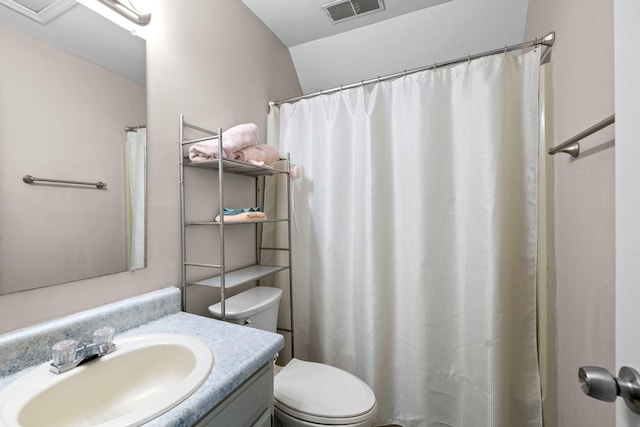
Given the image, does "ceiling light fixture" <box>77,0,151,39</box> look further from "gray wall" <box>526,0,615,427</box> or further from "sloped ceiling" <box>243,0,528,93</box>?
"gray wall" <box>526,0,615,427</box>

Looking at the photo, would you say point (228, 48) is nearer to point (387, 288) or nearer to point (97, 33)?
point (97, 33)

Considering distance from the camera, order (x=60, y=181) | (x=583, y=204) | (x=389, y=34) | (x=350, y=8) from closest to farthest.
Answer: (x=60, y=181) → (x=583, y=204) → (x=350, y=8) → (x=389, y=34)

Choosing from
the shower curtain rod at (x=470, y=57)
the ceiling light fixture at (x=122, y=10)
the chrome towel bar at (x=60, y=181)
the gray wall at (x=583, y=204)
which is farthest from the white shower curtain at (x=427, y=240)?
the chrome towel bar at (x=60, y=181)

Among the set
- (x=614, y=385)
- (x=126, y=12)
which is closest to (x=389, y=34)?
(x=126, y=12)

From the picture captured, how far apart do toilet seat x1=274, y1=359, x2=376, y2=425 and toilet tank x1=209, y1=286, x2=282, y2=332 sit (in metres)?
0.27

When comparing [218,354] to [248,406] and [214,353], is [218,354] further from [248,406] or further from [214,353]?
[248,406]

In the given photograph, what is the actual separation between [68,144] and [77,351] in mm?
622

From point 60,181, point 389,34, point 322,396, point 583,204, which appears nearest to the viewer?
point 60,181

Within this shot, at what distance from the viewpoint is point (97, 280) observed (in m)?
0.95

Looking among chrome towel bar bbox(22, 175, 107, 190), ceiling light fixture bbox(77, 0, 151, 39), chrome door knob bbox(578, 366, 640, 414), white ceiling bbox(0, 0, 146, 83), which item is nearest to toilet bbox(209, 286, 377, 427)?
chrome towel bar bbox(22, 175, 107, 190)

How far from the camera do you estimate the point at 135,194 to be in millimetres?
1048

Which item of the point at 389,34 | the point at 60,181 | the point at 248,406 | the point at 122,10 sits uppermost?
the point at 389,34

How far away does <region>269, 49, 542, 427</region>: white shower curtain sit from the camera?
1346 millimetres

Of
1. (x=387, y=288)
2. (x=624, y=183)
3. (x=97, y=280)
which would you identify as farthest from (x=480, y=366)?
(x=97, y=280)
